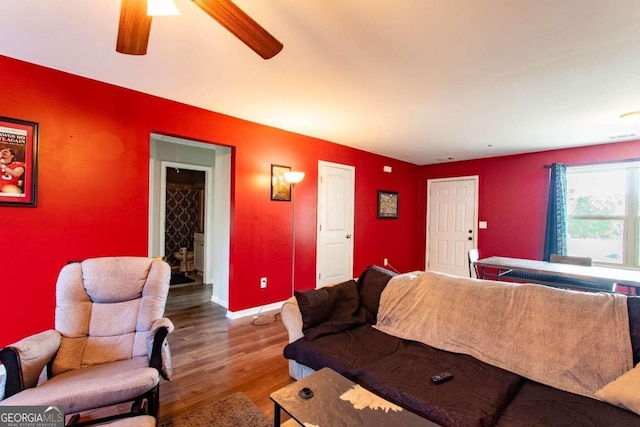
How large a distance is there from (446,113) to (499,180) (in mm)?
2790

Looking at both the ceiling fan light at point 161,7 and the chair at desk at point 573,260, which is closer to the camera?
the ceiling fan light at point 161,7

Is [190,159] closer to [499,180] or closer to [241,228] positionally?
[241,228]

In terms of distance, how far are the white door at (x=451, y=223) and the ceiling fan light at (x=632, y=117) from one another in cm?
247

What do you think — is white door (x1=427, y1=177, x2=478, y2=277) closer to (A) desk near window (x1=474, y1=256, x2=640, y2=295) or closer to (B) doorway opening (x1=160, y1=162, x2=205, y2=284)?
(A) desk near window (x1=474, y1=256, x2=640, y2=295)

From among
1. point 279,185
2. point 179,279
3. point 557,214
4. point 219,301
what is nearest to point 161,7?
point 279,185

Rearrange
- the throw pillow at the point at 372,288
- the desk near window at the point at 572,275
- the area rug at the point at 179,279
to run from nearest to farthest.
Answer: the throw pillow at the point at 372,288 < the desk near window at the point at 572,275 < the area rug at the point at 179,279

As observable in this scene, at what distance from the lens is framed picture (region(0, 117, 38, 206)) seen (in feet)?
7.29

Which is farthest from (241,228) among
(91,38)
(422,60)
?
(422,60)

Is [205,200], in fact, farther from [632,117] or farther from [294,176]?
[632,117]

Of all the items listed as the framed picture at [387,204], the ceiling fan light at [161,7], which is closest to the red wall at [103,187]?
the ceiling fan light at [161,7]

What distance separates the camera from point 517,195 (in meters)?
5.11

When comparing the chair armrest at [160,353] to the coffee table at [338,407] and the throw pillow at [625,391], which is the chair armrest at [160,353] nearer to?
the coffee table at [338,407]

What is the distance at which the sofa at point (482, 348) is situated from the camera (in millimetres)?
1367

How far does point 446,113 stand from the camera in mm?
3268
